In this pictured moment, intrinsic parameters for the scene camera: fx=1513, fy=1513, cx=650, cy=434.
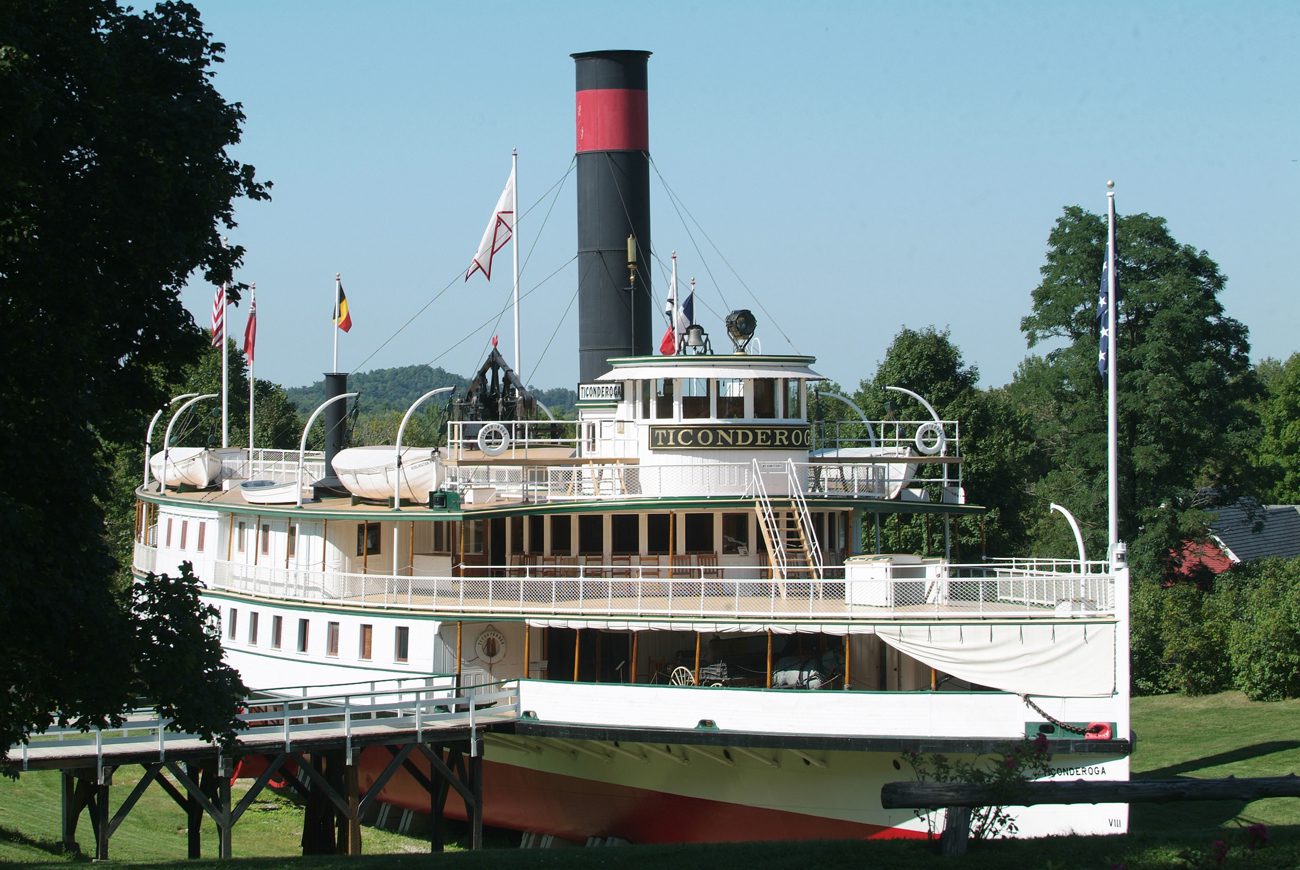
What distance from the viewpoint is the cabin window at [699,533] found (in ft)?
93.6

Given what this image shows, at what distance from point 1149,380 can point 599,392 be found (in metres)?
17.9

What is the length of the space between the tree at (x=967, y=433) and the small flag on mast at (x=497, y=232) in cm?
1578

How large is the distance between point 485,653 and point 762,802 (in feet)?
19.0

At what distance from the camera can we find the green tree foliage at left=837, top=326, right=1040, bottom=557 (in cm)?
4925

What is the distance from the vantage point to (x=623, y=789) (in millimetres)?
26297

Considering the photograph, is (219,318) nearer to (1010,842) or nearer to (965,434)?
(965,434)

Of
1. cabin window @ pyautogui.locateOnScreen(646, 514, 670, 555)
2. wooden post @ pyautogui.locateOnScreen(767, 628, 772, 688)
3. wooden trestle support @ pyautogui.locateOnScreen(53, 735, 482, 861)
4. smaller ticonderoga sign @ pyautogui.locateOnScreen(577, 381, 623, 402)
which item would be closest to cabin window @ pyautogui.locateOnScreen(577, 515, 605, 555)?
cabin window @ pyautogui.locateOnScreen(646, 514, 670, 555)

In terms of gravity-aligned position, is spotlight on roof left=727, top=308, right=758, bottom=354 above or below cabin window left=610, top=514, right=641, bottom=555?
above

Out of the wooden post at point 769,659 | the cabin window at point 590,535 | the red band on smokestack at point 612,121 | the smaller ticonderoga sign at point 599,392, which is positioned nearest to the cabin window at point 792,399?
Answer: the cabin window at point 590,535

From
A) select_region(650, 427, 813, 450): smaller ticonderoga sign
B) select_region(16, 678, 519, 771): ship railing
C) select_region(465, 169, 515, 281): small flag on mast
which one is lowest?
select_region(16, 678, 519, 771): ship railing

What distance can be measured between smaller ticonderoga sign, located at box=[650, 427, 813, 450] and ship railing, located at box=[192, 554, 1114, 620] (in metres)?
2.11

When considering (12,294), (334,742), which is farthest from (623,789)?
(12,294)

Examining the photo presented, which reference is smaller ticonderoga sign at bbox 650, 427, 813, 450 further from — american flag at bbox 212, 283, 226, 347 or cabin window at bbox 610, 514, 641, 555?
american flag at bbox 212, 283, 226, 347

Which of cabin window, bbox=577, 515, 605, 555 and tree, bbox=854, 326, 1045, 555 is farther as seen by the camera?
tree, bbox=854, 326, 1045, 555
